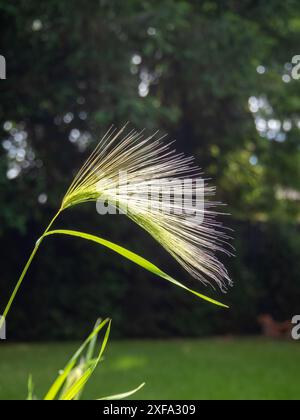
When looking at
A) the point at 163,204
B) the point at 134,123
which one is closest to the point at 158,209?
the point at 163,204

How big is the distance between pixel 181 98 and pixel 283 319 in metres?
3.52

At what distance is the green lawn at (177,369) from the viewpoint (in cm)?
520

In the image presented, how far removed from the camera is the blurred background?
21.4 feet

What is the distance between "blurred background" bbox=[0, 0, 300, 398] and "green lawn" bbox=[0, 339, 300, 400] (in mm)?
609

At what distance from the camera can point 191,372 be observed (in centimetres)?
604

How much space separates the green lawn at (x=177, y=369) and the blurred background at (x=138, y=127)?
0.61 m

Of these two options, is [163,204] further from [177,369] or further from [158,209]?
[177,369]

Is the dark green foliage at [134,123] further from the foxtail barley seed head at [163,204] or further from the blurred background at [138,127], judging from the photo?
the foxtail barley seed head at [163,204]

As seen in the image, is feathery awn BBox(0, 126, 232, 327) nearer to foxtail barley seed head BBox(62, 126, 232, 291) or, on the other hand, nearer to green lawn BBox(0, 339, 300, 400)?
foxtail barley seed head BBox(62, 126, 232, 291)

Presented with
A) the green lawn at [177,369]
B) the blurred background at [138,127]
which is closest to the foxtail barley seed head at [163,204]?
the green lawn at [177,369]

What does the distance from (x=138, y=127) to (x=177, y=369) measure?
249 centimetres

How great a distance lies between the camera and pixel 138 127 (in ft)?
21.5

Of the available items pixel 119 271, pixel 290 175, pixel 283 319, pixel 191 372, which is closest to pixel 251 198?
pixel 290 175

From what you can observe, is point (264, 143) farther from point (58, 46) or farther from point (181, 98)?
point (58, 46)
